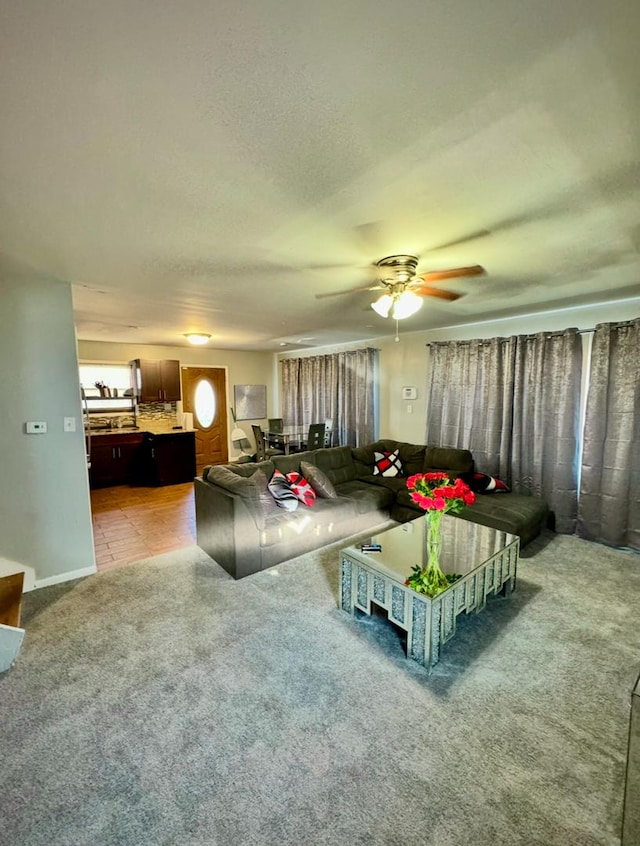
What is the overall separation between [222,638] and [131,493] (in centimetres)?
411

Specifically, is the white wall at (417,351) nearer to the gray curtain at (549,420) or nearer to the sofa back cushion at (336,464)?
the gray curtain at (549,420)

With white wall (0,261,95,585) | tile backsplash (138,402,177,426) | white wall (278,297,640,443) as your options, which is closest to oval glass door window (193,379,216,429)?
tile backsplash (138,402,177,426)

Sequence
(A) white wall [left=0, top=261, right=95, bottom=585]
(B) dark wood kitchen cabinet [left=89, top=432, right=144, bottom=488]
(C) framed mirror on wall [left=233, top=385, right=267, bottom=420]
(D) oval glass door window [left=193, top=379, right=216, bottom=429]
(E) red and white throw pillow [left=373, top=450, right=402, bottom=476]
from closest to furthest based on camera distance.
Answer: (A) white wall [left=0, top=261, right=95, bottom=585], (E) red and white throw pillow [left=373, top=450, right=402, bottom=476], (B) dark wood kitchen cabinet [left=89, top=432, right=144, bottom=488], (D) oval glass door window [left=193, top=379, right=216, bottom=429], (C) framed mirror on wall [left=233, top=385, right=267, bottom=420]

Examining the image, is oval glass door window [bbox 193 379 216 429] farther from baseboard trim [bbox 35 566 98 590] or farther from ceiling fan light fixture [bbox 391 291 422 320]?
ceiling fan light fixture [bbox 391 291 422 320]

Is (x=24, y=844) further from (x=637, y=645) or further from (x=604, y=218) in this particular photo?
(x=604, y=218)

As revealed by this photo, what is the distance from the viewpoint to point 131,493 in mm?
5660

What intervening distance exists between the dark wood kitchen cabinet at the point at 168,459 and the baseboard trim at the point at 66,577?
3.01 meters

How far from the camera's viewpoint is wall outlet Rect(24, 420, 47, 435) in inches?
113

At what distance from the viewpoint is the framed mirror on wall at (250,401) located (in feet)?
25.8

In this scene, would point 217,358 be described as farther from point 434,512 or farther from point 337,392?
point 434,512

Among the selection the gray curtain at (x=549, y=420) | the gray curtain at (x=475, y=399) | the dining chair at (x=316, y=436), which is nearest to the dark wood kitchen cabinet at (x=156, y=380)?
the dining chair at (x=316, y=436)

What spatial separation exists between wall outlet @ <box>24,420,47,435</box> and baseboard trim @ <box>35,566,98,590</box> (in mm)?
1214

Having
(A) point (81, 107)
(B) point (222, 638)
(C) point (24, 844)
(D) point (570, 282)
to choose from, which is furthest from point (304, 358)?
(C) point (24, 844)

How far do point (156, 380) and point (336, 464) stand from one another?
376 cm
